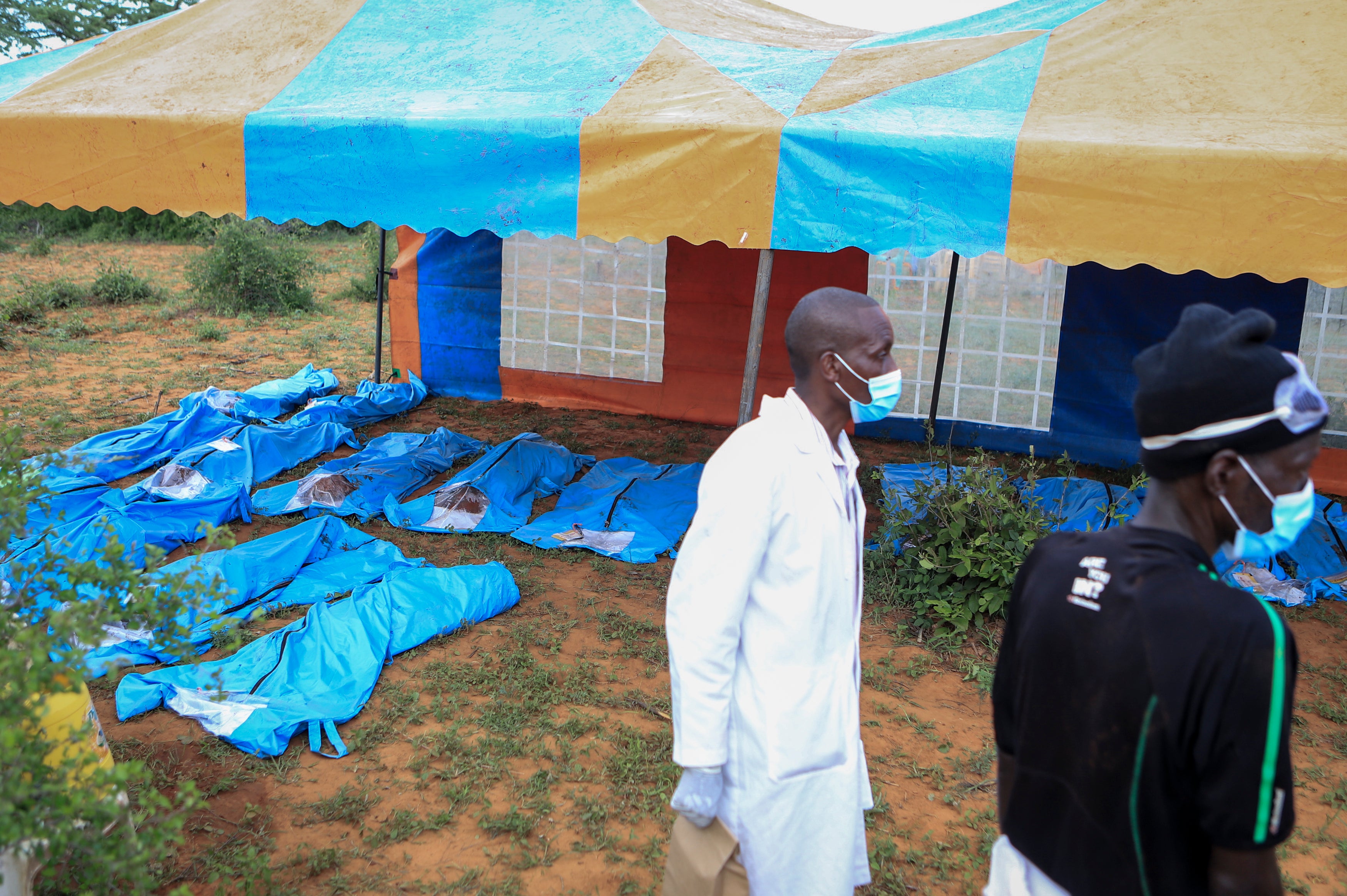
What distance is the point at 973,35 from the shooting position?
4734mm

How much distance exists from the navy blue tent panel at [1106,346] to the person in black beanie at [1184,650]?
5769mm

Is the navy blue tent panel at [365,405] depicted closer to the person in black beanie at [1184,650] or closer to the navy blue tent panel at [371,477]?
the navy blue tent panel at [371,477]

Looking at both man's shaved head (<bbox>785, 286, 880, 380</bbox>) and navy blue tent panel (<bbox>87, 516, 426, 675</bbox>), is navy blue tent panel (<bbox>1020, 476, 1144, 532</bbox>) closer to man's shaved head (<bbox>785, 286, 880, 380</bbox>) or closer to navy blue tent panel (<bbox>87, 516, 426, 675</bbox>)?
man's shaved head (<bbox>785, 286, 880, 380</bbox>)

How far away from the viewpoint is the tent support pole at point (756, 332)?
13.6 ft

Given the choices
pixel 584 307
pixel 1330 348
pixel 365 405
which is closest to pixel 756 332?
pixel 584 307

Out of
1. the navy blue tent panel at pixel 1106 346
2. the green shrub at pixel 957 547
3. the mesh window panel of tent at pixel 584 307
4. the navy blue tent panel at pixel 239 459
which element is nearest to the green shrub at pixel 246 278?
the mesh window panel of tent at pixel 584 307

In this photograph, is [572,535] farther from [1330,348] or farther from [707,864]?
[1330,348]

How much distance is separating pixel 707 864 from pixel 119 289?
551 inches

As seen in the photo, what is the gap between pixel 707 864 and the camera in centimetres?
173

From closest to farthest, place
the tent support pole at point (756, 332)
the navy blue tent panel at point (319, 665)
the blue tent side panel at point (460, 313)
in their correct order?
the navy blue tent panel at point (319, 665) → the tent support pole at point (756, 332) → the blue tent side panel at point (460, 313)

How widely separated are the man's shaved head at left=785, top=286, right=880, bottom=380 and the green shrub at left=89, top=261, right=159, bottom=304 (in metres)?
13.7

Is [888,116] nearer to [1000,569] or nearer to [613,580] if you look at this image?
[1000,569]

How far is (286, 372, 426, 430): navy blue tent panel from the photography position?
24.3ft

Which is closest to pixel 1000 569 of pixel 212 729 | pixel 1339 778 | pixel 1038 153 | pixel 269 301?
pixel 1339 778
